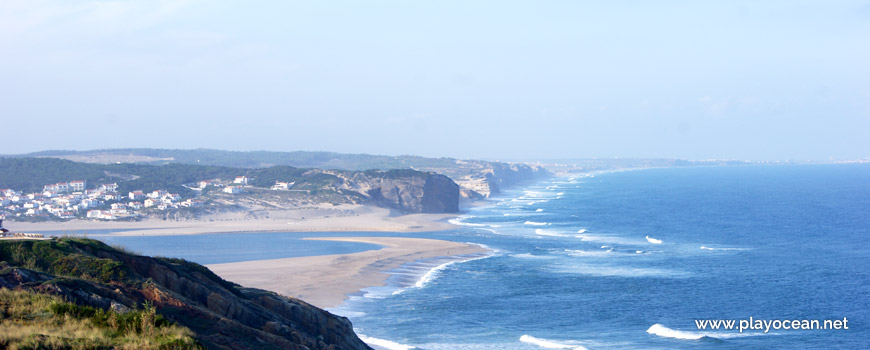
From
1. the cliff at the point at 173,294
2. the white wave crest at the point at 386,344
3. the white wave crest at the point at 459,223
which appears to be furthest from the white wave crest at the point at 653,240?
the cliff at the point at 173,294

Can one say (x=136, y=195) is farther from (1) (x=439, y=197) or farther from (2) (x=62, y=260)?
(2) (x=62, y=260)

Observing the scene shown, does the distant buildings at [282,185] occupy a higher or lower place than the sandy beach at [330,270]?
higher

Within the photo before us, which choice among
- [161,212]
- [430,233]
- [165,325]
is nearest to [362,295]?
[165,325]

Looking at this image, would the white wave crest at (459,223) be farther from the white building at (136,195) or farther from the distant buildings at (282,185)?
the white building at (136,195)

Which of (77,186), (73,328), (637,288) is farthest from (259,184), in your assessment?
(73,328)

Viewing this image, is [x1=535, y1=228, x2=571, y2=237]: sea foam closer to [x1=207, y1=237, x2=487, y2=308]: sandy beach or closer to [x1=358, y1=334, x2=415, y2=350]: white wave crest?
[x1=207, y1=237, x2=487, y2=308]: sandy beach
